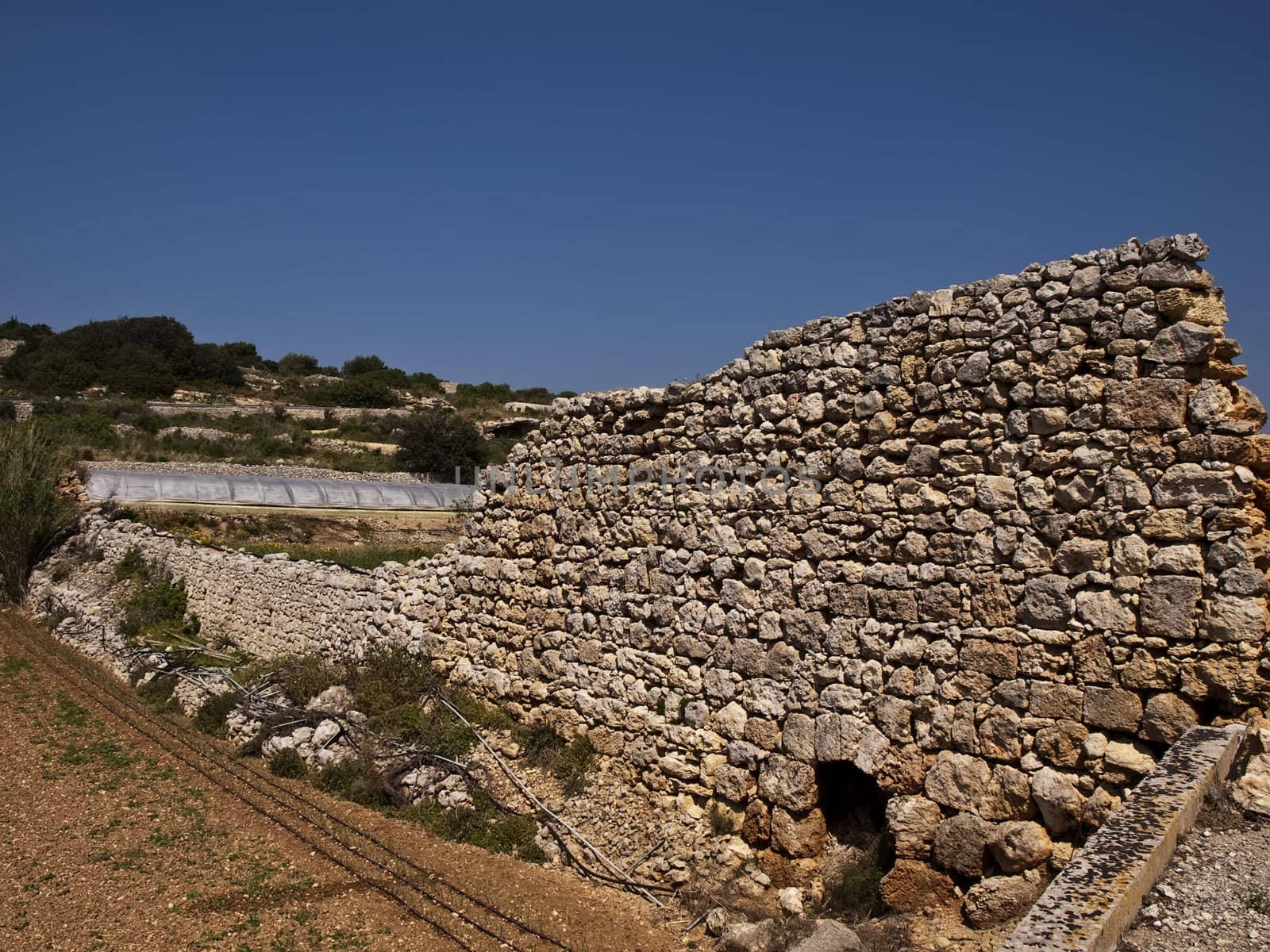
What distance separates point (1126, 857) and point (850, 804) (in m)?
3.38

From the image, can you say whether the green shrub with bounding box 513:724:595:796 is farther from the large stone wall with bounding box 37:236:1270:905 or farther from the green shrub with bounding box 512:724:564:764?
the large stone wall with bounding box 37:236:1270:905

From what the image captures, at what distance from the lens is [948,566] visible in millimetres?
6699

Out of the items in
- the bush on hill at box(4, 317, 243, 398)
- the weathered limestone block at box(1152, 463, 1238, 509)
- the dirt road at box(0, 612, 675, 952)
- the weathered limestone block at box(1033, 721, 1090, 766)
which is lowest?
the dirt road at box(0, 612, 675, 952)

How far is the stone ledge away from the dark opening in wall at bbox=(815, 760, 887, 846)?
253 cm

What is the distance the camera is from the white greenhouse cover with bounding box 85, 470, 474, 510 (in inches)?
978

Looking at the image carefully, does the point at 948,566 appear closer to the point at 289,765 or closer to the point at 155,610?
the point at 289,765

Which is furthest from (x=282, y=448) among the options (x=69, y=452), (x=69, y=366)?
(x=69, y=366)

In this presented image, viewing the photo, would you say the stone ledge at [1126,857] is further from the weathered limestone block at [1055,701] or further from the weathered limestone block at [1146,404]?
the weathered limestone block at [1146,404]

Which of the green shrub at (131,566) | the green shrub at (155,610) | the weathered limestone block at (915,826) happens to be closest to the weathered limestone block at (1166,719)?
the weathered limestone block at (915,826)

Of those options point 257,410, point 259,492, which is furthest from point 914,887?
point 257,410

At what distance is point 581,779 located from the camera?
9.23 meters

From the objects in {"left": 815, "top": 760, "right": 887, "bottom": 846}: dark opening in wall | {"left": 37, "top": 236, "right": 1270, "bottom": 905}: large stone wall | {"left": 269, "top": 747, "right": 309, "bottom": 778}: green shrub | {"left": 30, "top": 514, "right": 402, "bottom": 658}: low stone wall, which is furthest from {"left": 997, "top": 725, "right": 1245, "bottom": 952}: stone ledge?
{"left": 30, "top": 514, "right": 402, "bottom": 658}: low stone wall

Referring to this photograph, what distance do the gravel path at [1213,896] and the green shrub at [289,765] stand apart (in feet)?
29.8

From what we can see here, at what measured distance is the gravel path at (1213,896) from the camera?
4059 millimetres
